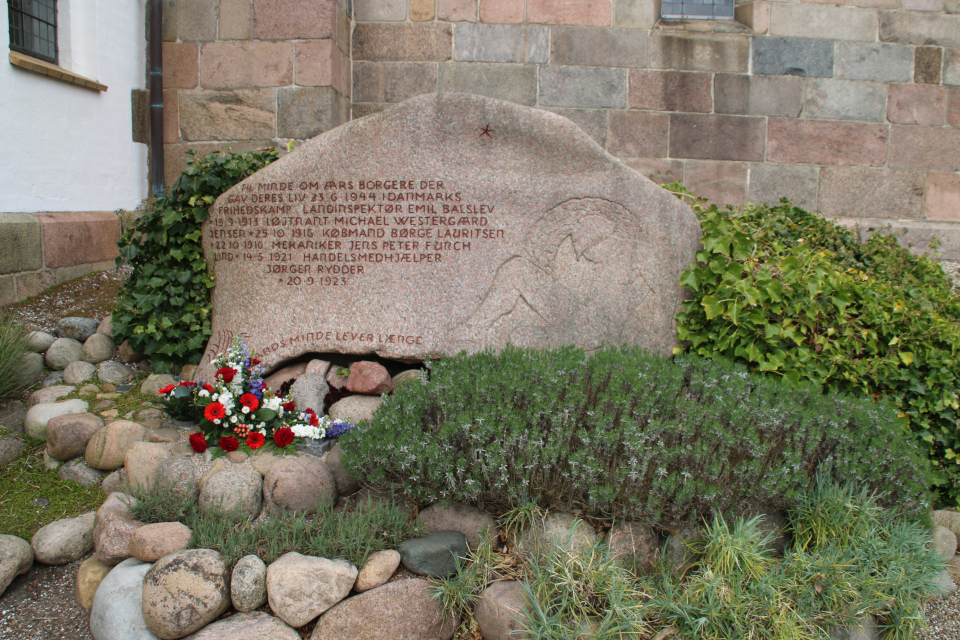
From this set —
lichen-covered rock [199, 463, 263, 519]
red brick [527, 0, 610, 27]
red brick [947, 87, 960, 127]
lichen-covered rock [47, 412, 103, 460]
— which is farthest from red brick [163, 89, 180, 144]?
red brick [947, 87, 960, 127]

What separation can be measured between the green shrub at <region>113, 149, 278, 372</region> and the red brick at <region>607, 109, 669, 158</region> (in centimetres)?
388

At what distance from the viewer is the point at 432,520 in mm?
2695

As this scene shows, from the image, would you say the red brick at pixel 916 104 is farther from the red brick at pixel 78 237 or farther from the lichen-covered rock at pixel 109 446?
the red brick at pixel 78 237

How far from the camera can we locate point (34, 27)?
17.3ft

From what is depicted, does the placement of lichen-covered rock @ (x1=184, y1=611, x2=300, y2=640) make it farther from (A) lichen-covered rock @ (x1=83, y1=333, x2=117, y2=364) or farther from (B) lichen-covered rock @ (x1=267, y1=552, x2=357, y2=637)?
(A) lichen-covered rock @ (x1=83, y1=333, x2=117, y2=364)

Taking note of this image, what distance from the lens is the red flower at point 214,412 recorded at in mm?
3250

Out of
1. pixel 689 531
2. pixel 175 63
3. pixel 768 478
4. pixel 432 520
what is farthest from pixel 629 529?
pixel 175 63

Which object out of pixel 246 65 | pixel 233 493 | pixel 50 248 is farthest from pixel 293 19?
pixel 233 493

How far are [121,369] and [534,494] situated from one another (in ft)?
9.91

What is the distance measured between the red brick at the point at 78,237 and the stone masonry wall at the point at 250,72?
0.86 m

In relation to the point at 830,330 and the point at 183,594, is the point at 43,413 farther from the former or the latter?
the point at 830,330

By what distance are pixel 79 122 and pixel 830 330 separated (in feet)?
19.9

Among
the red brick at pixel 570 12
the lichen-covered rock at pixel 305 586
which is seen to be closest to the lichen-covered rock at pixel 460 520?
the lichen-covered rock at pixel 305 586

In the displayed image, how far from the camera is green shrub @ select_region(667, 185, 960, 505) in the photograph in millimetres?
3348
